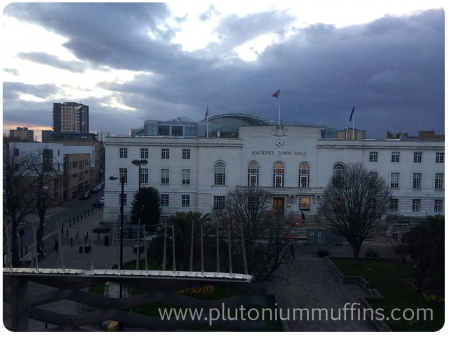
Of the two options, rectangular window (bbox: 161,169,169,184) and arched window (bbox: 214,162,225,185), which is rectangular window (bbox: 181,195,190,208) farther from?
arched window (bbox: 214,162,225,185)

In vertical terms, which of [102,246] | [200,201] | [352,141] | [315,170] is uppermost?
[352,141]

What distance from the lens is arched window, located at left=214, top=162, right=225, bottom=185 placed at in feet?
115

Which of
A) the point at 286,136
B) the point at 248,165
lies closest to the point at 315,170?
the point at 286,136

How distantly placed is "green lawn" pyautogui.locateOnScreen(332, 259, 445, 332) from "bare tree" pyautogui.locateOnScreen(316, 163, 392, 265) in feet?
3.85

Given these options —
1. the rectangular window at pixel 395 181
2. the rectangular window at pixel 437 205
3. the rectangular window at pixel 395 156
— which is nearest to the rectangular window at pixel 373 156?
the rectangular window at pixel 395 156

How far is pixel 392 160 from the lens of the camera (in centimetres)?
3450

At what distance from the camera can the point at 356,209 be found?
845 inches

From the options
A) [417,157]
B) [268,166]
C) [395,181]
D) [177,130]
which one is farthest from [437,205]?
[177,130]

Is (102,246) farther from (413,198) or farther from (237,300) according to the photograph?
(413,198)

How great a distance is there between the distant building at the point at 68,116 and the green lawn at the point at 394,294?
479ft

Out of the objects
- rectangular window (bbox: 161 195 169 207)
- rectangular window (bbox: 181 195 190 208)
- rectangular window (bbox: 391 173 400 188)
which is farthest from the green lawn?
rectangular window (bbox: 161 195 169 207)

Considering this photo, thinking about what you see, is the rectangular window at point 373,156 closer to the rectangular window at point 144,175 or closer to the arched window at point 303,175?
the arched window at point 303,175

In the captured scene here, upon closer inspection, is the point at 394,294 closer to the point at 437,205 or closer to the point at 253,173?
the point at 253,173

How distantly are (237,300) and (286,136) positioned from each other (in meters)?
28.7
